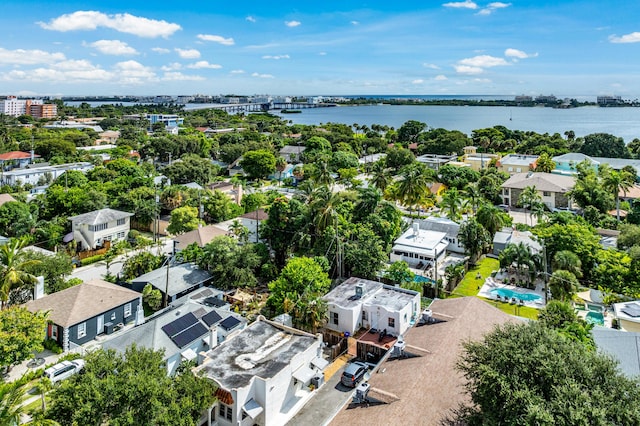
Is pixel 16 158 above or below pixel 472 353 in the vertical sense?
above

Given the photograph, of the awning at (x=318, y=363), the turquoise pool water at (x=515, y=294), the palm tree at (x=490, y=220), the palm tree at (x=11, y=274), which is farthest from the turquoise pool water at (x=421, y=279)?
the palm tree at (x=11, y=274)

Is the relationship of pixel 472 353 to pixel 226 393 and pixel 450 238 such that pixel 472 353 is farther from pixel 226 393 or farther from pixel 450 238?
pixel 450 238

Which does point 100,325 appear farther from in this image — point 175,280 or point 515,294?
point 515,294

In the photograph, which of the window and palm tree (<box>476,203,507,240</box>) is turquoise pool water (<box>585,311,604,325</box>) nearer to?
palm tree (<box>476,203,507,240</box>)

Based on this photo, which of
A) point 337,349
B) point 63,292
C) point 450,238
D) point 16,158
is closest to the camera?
point 337,349

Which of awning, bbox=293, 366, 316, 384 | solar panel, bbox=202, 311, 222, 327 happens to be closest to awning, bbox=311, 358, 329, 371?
awning, bbox=293, 366, 316, 384

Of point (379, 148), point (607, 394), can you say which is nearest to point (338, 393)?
point (607, 394)

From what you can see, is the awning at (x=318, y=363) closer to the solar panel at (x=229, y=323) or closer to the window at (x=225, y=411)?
the window at (x=225, y=411)
